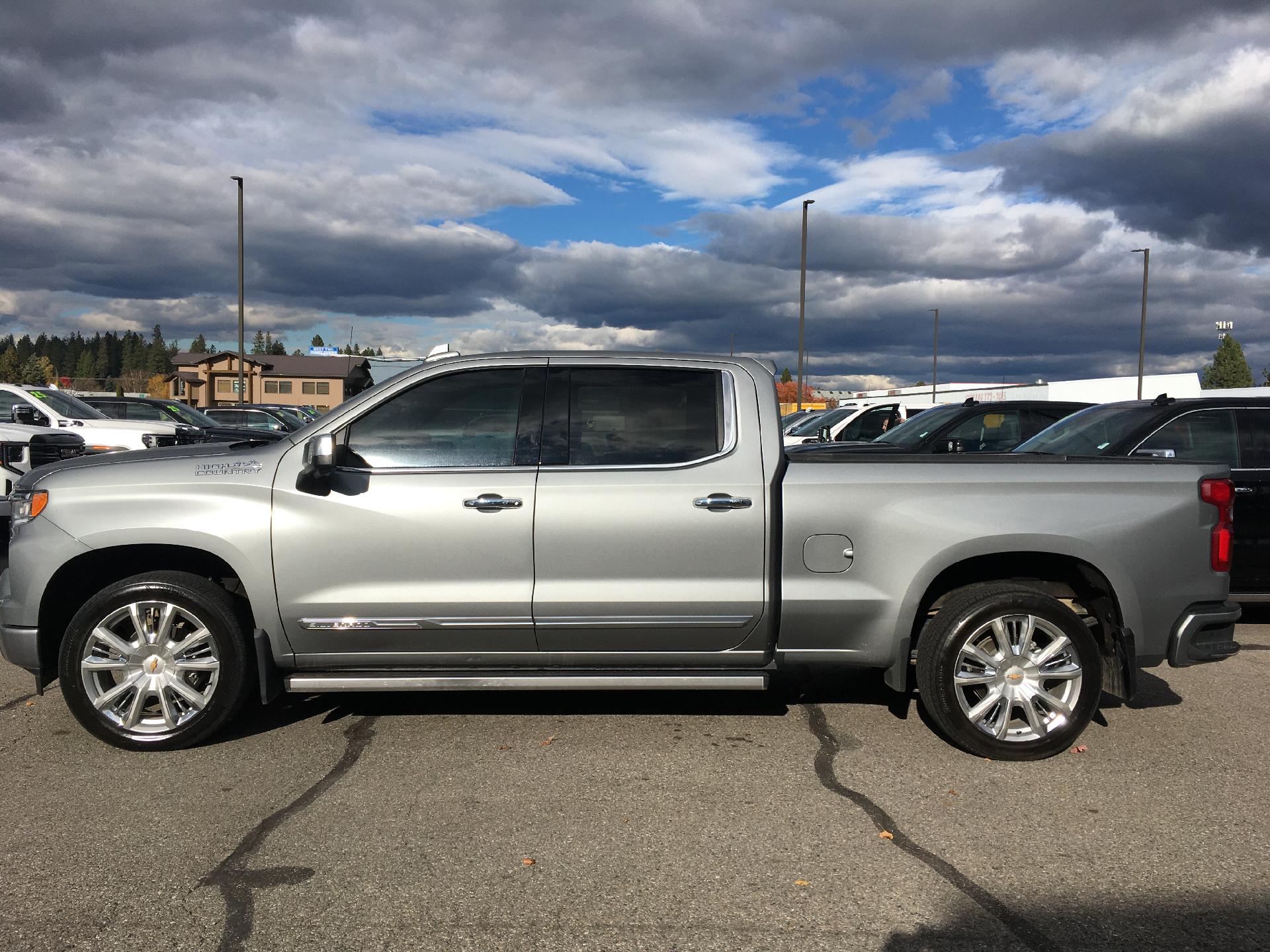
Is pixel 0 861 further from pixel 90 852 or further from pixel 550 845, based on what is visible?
pixel 550 845

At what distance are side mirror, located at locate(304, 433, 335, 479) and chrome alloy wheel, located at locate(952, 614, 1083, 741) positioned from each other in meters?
3.05

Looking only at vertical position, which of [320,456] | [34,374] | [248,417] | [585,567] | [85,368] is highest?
[85,368]

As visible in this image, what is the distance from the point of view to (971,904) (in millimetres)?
3277

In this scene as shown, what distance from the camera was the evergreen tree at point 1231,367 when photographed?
9000 cm

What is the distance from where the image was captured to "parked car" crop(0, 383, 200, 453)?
1385cm

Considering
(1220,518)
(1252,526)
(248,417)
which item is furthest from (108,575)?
(248,417)

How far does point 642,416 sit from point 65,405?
42.5 ft

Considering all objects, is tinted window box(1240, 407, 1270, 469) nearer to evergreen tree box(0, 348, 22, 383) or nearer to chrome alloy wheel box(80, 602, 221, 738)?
chrome alloy wheel box(80, 602, 221, 738)

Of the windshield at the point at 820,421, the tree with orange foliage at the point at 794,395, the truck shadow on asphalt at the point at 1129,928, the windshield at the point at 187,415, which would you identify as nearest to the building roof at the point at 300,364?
the tree with orange foliage at the point at 794,395

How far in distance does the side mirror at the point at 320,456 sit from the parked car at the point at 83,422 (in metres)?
9.91

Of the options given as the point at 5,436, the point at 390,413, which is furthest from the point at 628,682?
the point at 5,436

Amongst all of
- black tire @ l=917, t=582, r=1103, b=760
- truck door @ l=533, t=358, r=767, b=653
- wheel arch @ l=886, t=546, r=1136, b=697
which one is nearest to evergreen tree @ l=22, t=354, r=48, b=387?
truck door @ l=533, t=358, r=767, b=653

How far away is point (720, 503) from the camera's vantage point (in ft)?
15.2

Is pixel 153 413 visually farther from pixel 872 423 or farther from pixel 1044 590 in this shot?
pixel 1044 590
